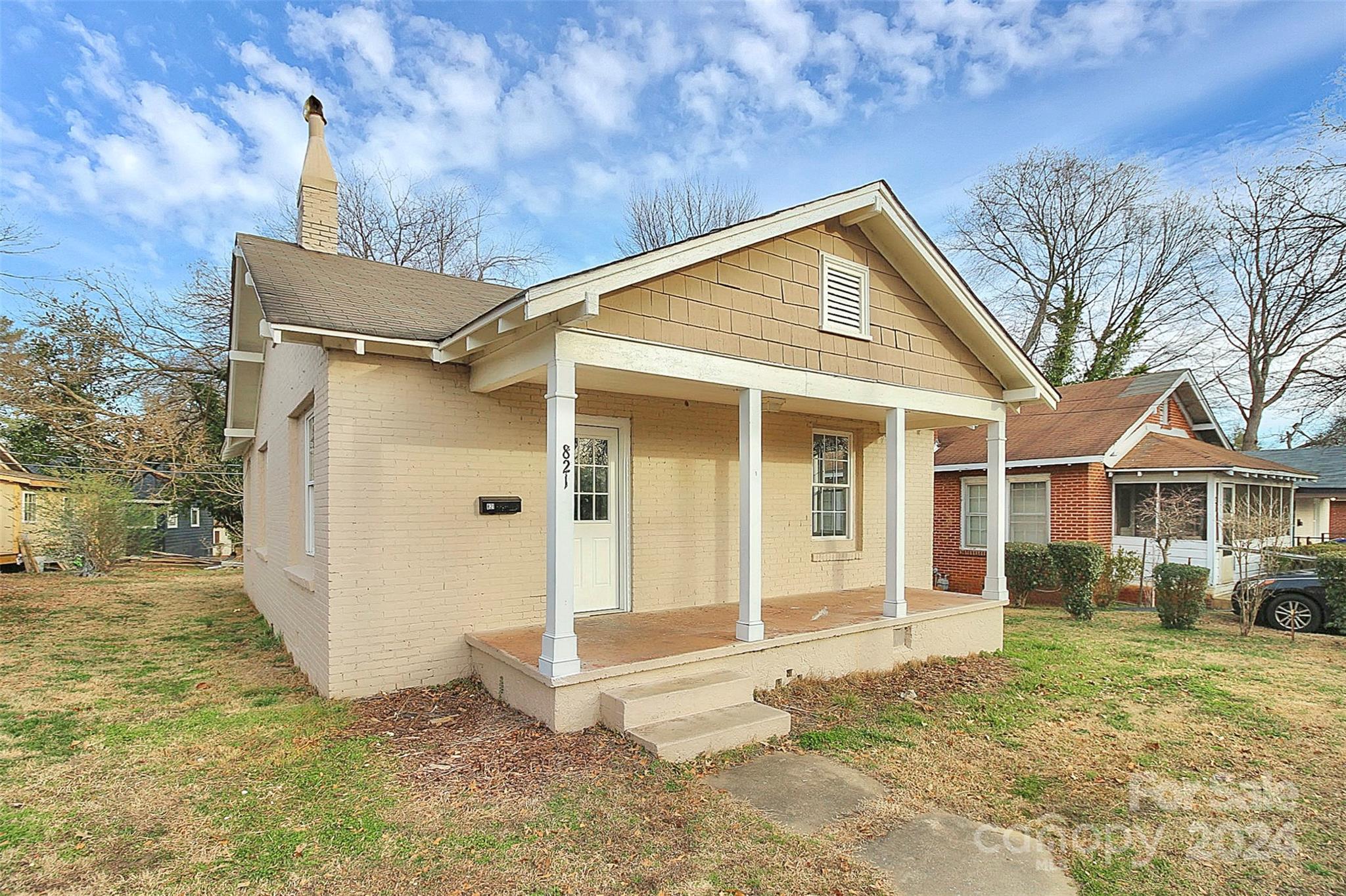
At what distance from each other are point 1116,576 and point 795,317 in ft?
36.0

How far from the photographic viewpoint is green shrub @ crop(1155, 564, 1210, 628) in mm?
10391

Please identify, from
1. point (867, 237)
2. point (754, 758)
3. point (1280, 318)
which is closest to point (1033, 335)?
point (1280, 318)

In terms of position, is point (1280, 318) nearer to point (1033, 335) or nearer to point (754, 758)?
point (1033, 335)

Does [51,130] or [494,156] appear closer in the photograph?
[51,130]

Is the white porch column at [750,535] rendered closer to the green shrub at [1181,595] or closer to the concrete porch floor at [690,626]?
the concrete porch floor at [690,626]

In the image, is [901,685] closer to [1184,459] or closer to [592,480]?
[592,480]

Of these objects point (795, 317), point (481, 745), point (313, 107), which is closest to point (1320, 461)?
point (795, 317)

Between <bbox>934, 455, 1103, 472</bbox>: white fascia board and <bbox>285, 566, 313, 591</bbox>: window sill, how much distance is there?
1288 cm

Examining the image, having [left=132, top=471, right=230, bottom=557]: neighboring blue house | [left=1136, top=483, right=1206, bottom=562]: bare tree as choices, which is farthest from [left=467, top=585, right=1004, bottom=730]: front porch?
[left=132, top=471, right=230, bottom=557]: neighboring blue house

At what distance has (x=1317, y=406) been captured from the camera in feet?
A: 67.9

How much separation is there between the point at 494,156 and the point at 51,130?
37.5 ft

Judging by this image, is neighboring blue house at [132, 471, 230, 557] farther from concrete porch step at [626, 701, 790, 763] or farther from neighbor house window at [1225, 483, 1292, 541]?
neighbor house window at [1225, 483, 1292, 541]

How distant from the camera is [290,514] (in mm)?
8070

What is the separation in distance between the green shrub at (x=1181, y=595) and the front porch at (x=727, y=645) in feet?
12.6
